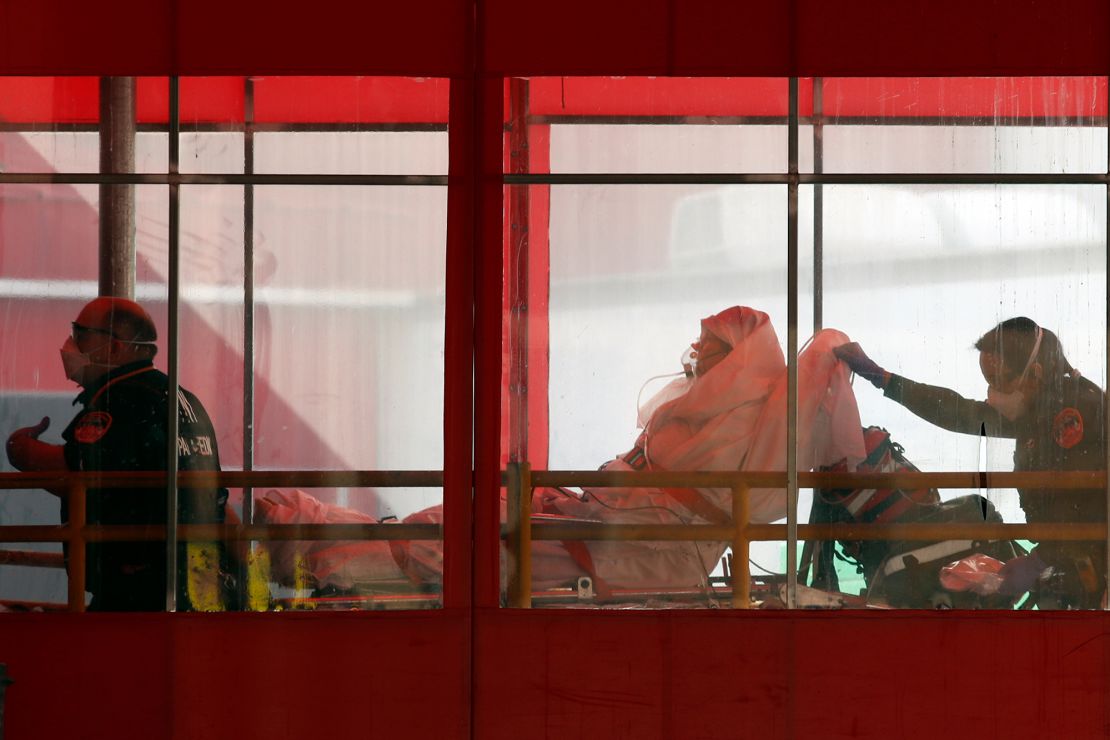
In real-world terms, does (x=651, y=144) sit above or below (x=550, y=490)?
above

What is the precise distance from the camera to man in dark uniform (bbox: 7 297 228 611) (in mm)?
6070

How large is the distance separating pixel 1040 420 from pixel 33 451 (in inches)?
186

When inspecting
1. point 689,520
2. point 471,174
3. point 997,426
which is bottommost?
point 689,520

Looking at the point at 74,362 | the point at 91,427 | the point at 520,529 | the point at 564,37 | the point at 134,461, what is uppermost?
the point at 564,37

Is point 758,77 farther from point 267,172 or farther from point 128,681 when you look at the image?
point 128,681

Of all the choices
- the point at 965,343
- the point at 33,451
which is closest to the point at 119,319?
the point at 33,451

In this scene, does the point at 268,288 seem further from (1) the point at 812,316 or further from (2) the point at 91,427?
(1) the point at 812,316

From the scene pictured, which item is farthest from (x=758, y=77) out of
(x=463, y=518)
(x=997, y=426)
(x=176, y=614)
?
(x=176, y=614)

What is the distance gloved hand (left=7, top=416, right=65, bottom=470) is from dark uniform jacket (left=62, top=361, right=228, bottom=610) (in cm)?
6

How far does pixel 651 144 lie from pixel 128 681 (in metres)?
3.48

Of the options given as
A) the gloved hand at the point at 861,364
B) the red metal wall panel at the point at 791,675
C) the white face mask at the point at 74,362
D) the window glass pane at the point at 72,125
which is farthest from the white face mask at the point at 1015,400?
the white face mask at the point at 74,362

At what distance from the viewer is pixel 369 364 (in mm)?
6078

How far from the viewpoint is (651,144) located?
6102 mm

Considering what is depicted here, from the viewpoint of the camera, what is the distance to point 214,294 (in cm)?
608
